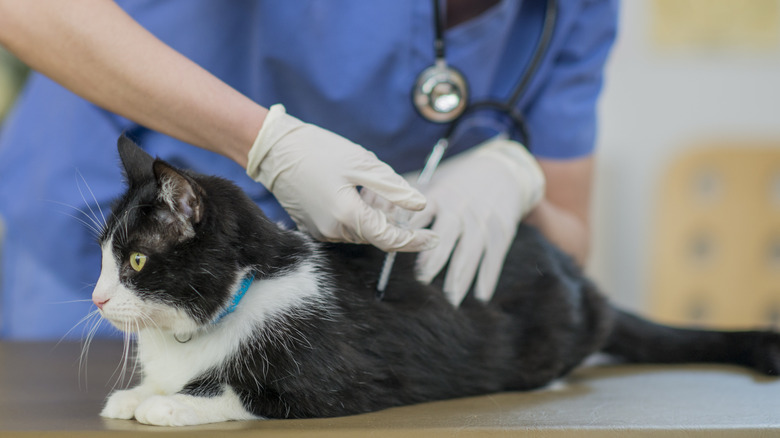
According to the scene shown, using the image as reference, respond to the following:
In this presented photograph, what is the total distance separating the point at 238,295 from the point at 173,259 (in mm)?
73

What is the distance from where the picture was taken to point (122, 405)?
66 cm

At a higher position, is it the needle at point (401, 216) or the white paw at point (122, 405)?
the needle at point (401, 216)

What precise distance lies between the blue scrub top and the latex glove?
11cm

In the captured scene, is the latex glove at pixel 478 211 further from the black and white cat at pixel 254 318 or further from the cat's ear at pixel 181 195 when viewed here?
the cat's ear at pixel 181 195

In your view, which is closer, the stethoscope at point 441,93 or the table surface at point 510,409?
the table surface at point 510,409

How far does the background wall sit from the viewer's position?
6.91 ft

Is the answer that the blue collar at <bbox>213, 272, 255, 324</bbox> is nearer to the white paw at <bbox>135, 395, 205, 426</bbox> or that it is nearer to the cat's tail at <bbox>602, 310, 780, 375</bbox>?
the white paw at <bbox>135, 395, 205, 426</bbox>

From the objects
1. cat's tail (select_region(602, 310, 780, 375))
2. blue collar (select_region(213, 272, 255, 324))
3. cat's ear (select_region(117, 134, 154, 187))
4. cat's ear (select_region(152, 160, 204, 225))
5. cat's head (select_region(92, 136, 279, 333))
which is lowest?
cat's tail (select_region(602, 310, 780, 375))

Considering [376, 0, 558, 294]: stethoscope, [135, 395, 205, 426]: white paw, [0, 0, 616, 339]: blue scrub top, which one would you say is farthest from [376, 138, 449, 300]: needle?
[135, 395, 205, 426]: white paw

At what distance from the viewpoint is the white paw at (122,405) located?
649 millimetres

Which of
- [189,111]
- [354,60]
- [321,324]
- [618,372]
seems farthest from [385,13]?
[618,372]

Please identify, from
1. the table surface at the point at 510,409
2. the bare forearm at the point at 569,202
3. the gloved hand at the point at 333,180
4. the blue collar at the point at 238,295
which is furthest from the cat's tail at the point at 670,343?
the blue collar at the point at 238,295

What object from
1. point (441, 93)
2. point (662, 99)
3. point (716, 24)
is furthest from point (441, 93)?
point (716, 24)

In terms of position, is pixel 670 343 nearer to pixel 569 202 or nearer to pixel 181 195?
pixel 569 202
